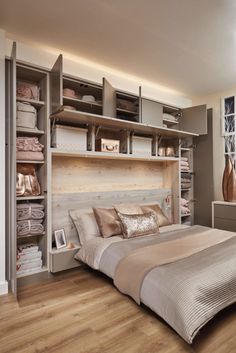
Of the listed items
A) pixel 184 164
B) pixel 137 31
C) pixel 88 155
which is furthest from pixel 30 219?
pixel 184 164

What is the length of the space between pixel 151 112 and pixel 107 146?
0.83 meters

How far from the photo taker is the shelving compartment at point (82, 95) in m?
2.71

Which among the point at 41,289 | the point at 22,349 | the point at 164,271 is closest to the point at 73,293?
the point at 41,289

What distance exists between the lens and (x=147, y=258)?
2.02 meters

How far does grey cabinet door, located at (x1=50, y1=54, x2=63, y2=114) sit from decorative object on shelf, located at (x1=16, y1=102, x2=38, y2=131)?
214 mm

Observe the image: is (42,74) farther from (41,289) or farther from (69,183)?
(41,289)

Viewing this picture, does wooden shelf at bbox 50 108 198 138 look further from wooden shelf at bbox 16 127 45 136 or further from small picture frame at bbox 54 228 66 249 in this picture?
small picture frame at bbox 54 228 66 249

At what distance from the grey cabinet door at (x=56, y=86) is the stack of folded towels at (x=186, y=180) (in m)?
2.53

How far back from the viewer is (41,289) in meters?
2.33

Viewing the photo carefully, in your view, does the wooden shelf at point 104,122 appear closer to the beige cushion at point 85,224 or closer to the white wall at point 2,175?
the white wall at point 2,175

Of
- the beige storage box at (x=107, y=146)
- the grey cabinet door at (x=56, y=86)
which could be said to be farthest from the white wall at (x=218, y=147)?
the grey cabinet door at (x=56, y=86)

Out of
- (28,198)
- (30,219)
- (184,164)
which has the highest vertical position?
(184,164)

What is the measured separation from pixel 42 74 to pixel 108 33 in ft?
2.68

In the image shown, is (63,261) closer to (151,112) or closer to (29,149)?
(29,149)
